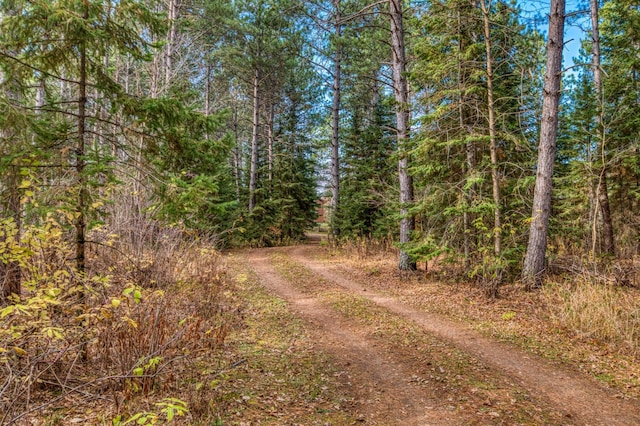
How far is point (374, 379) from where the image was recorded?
15.0 feet

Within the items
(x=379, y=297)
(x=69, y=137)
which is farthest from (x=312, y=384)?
(x=379, y=297)

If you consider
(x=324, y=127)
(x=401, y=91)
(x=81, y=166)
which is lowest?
(x=81, y=166)

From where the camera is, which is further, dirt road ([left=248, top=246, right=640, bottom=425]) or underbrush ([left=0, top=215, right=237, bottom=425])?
dirt road ([left=248, top=246, right=640, bottom=425])

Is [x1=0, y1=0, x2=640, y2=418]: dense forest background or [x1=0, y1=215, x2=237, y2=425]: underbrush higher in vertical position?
[x1=0, y1=0, x2=640, y2=418]: dense forest background

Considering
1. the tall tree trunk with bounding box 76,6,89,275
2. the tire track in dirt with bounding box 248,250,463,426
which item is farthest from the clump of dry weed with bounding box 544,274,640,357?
the tall tree trunk with bounding box 76,6,89,275

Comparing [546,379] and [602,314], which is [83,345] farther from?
[602,314]

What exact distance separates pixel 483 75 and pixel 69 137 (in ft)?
27.9

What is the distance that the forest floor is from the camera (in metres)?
3.74

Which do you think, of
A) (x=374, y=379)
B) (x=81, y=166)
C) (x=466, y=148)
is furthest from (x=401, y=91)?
(x=81, y=166)

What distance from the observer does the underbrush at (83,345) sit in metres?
3.07

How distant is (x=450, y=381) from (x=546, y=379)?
3.81 ft

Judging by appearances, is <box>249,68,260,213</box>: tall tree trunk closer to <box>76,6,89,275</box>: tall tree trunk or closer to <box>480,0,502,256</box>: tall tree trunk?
<box>480,0,502,256</box>: tall tree trunk

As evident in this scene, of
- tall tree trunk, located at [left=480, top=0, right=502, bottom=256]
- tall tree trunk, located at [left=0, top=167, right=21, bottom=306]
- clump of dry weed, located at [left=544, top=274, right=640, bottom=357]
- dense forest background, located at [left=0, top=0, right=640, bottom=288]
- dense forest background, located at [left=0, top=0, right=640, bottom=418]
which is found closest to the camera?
tall tree trunk, located at [left=0, top=167, right=21, bottom=306]

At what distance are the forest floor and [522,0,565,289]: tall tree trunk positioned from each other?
0.90 m
